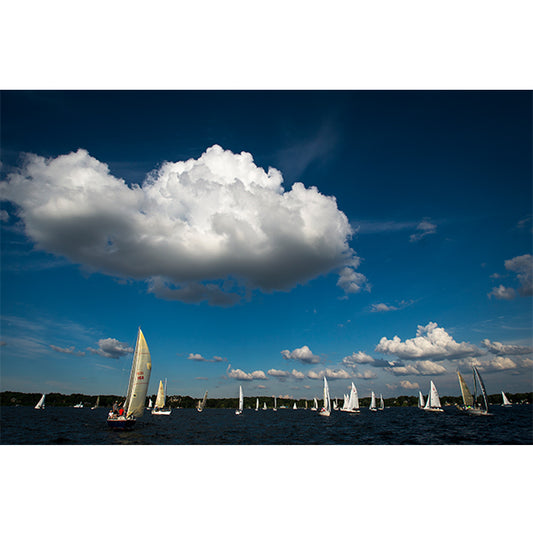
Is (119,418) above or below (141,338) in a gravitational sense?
below

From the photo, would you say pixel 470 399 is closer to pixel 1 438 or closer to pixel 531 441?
pixel 531 441

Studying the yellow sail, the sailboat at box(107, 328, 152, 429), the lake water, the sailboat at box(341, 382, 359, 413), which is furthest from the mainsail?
the yellow sail

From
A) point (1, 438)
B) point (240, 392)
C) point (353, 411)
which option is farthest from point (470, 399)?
point (1, 438)

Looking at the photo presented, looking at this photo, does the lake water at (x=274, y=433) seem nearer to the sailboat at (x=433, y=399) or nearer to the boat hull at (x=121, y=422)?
the boat hull at (x=121, y=422)

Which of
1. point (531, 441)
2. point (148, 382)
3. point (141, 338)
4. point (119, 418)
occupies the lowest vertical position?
point (531, 441)

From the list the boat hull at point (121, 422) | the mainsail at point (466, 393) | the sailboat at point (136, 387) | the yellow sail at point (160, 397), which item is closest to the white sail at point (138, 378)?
the sailboat at point (136, 387)

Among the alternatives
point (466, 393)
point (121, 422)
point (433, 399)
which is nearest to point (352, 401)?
point (433, 399)

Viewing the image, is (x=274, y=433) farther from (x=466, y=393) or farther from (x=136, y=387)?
(x=466, y=393)
